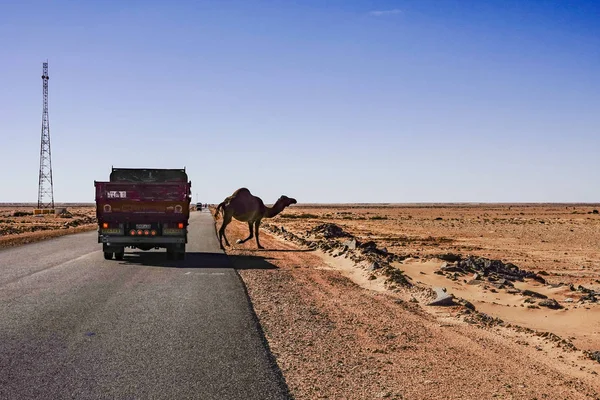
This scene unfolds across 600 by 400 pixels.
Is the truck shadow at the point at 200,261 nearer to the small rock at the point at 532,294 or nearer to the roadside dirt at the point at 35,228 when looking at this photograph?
the small rock at the point at 532,294

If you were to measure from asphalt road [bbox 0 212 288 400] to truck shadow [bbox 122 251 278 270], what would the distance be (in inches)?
82.3

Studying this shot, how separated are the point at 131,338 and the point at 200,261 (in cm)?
1156

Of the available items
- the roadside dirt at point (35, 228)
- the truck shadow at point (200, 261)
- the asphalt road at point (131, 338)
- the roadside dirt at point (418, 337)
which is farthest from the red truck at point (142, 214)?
the roadside dirt at point (35, 228)

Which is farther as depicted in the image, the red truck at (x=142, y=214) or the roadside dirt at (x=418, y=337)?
the red truck at (x=142, y=214)

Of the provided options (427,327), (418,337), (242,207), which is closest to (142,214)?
(242,207)

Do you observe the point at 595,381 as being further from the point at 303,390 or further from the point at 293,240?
the point at 293,240

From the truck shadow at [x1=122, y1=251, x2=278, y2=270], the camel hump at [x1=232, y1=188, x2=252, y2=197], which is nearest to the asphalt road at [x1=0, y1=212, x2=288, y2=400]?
the truck shadow at [x1=122, y1=251, x2=278, y2=270]

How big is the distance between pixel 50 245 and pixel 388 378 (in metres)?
23.4

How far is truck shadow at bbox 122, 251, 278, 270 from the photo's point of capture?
765 inches

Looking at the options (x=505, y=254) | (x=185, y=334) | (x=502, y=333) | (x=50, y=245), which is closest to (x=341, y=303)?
(x=502, y=333)

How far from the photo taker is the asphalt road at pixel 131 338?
6.84m

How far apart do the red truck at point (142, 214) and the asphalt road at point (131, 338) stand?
3196 millimetres

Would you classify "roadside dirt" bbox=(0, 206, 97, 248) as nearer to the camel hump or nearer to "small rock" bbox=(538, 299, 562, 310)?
the camel hump

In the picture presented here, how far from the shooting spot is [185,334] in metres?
9.43
